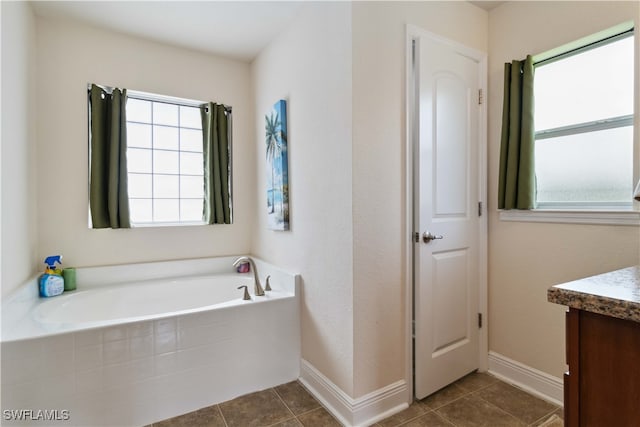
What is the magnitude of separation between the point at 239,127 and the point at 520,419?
300 cm

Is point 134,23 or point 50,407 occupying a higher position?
point 134,23

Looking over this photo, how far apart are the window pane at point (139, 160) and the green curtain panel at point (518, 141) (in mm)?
2751

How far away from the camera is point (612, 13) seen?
1651 mm

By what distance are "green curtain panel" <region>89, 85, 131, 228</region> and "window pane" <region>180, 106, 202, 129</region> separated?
48 centimetres

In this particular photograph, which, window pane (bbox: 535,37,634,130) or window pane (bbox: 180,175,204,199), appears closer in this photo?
window pane (bbox: 535,37,634,130)

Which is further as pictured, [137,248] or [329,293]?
[137,248]

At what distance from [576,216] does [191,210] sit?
2.86 metres

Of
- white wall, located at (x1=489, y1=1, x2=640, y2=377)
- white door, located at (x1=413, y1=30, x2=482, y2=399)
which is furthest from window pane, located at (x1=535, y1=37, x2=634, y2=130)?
white door, located at (x1=413, y1=30, x2=482, y2=399)

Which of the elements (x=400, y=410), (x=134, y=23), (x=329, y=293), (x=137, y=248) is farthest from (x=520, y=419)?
Answer: (x=134, y=23)

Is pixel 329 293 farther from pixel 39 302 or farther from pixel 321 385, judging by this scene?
pixel 39 302

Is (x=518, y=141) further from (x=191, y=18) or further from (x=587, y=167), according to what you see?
(x=191, y=18)

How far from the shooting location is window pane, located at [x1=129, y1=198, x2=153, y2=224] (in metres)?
2.71

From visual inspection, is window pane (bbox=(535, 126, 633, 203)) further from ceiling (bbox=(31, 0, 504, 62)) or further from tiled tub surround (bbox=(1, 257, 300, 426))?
tiled tub surround (bbox=(1, 257, 300, 426))

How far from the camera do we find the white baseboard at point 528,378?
187 cm
